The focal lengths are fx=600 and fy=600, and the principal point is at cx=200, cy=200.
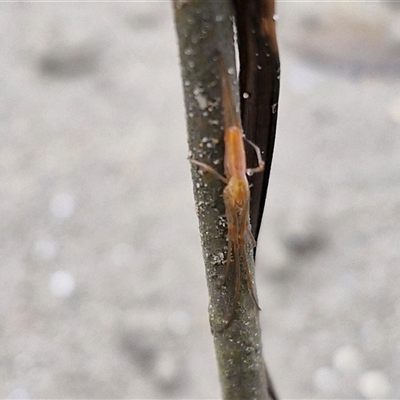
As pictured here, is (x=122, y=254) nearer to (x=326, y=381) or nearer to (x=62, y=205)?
(x=62, y=205)

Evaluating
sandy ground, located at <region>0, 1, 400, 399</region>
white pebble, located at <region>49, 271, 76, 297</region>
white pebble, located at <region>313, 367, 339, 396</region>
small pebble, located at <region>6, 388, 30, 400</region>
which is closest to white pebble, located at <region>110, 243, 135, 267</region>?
sandy ground, located at <region>0, 1, 400, 399</region>

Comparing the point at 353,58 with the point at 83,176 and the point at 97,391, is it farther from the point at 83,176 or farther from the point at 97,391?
the point at 97,391

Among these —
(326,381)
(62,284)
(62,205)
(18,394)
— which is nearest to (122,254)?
(62,284)

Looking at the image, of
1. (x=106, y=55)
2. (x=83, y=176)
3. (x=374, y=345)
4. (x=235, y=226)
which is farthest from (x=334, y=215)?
(x=235, y=226)

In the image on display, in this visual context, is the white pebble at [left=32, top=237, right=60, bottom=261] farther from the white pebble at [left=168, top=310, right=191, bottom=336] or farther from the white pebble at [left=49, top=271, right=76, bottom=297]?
the white pebble at [left=168, top=310, right=191, bottom=336]

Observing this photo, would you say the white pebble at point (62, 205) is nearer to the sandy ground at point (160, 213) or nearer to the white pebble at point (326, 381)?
the sandy ground at point (160, 213)

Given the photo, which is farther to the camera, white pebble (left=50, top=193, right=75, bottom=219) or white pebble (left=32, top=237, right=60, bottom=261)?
white pebble (left=50, top=193, right=75, bottom=219)

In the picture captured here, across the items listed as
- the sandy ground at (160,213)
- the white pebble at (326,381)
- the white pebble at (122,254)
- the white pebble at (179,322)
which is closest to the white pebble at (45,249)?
the sandy ground at (160,213)

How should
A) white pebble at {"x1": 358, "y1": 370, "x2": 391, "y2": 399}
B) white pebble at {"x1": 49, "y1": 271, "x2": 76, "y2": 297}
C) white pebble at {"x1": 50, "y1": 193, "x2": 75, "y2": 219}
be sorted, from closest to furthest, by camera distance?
1. white pebble at {"x1": 358, "y1": 370, "x2": 391, "y2": 399}
2. white pebble at {"x1": 49, "y1": 271, "x2": 76, "y2": 297}
3. white pebble at {"x1": 50, "y1": 193, "x2": 75, "y2": 219}
